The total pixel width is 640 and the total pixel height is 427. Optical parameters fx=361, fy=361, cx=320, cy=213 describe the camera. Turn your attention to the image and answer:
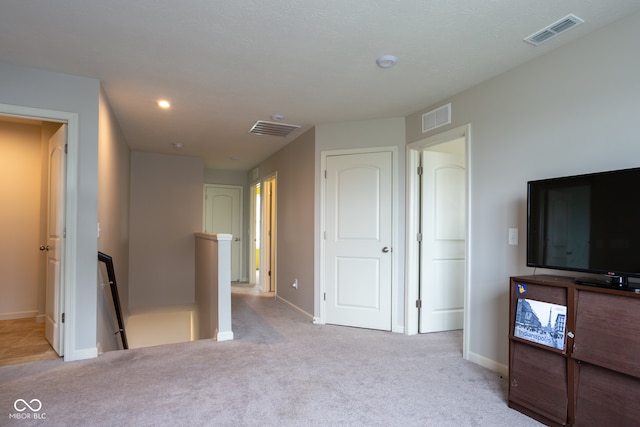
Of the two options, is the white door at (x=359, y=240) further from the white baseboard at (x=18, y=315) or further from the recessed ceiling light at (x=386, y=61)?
the white baseboard at (x=18, y=315)

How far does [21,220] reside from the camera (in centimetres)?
429

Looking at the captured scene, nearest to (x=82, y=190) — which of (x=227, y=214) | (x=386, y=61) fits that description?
(x=386, y=61)

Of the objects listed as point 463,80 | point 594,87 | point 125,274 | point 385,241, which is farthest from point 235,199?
point 594,87

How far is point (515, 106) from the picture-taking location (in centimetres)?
276

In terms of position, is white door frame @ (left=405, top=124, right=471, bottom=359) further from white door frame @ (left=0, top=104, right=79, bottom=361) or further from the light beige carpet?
white door frame @ (left=0, top=104, right=79, bottom=361)

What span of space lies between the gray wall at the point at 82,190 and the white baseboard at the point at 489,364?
10.5ft

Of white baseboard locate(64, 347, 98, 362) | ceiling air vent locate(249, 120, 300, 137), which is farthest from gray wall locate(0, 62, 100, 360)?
ceiling air vent locate(249, 120, 300, 137)

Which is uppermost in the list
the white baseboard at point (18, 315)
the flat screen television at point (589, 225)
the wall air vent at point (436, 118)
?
the wall air vent at point (436, 118)

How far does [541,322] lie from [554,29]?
178cm

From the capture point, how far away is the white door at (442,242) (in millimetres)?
3916

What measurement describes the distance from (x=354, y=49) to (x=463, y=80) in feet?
3.56

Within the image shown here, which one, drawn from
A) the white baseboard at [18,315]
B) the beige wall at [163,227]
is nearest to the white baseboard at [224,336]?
the white baseboard at [18,315]

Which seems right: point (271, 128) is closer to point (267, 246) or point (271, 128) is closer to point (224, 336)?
point (224, 336)

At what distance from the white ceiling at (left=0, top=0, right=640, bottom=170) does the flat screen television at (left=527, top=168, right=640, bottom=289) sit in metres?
0.98
